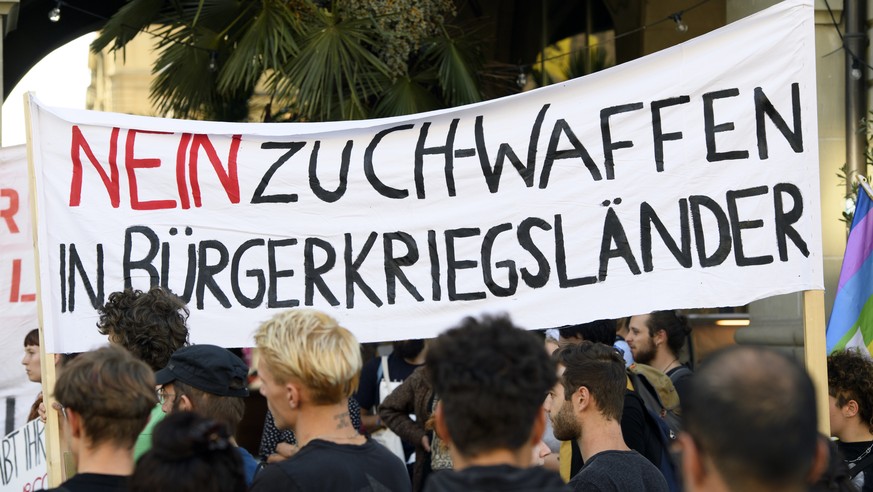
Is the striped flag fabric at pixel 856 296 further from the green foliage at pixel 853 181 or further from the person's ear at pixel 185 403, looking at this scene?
the person's ear at pixel 185 403

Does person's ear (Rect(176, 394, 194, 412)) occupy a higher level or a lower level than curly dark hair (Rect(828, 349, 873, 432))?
higher

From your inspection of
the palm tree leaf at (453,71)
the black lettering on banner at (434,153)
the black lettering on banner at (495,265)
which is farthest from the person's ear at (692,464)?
the palm tree leaf at (453,71)

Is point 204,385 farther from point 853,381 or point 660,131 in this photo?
point 853,381

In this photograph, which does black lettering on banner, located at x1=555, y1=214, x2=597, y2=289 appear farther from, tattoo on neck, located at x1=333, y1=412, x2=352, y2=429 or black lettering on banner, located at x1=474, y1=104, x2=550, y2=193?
tattoo on neck, located at x1=333, y1=412, x2=352, y2=429

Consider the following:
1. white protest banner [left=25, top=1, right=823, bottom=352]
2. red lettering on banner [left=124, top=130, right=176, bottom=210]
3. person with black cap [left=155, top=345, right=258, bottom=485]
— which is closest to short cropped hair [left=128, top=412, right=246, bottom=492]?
person with black cap [left=155, top=345, right=258, bottom=485]

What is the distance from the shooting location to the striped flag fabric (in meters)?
4.94

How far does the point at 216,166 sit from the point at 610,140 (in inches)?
67.9

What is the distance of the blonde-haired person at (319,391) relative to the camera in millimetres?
2996

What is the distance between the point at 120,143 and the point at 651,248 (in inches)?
93.0

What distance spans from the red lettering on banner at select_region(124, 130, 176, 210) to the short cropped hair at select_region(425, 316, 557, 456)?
2.76 metres

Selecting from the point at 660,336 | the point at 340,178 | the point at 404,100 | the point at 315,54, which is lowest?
the point at 660,336

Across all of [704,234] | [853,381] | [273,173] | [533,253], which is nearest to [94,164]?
[273,173]

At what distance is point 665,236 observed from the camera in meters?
4.55

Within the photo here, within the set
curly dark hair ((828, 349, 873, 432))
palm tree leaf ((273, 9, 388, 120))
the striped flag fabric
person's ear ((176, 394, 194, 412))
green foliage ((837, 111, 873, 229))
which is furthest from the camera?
palm tree leaf ((273, 9, 388, 120))
